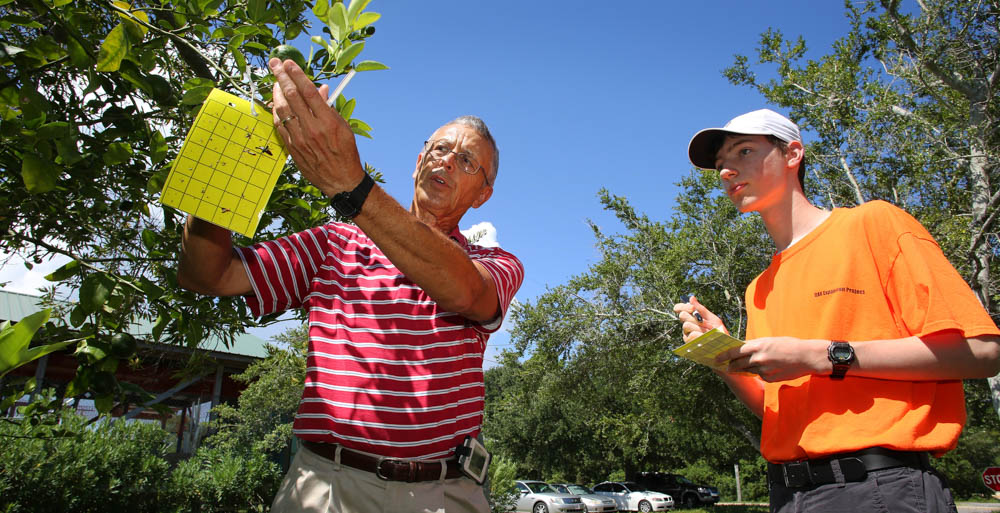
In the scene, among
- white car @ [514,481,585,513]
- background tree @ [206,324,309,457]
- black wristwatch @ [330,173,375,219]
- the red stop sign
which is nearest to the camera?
black wristwatch @ [330,173,375,219]

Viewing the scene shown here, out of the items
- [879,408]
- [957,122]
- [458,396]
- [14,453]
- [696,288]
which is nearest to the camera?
[879,408]

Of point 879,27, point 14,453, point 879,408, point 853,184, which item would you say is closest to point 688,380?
point 853,184

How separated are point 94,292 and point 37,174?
684mm

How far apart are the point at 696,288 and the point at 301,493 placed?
15073mm

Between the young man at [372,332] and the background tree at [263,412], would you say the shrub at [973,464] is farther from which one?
the young man at [372,332]

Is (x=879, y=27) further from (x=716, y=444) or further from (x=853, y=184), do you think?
(x=716, y=444)

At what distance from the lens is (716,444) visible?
2955cm

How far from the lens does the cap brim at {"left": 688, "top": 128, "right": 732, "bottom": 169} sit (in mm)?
2371

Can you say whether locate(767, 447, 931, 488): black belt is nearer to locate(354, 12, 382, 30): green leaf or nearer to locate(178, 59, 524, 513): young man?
locate(178, 59, 524, 513): young man

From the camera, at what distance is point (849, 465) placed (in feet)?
5.30

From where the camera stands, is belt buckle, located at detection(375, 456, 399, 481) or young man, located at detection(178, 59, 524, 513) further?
belt buckle, located at detection(375, 456, 399, 481)

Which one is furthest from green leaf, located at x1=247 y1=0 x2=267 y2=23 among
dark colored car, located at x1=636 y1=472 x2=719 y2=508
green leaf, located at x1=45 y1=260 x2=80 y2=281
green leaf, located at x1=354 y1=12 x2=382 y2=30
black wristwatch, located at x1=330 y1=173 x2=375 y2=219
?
dark colored car, located at x1=636 y1=472 x2=719 y2=508

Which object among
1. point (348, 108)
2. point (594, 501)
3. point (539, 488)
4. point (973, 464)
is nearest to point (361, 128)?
point (348, 108)

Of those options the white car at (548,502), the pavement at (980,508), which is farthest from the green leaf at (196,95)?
the pavement at (980,508)
